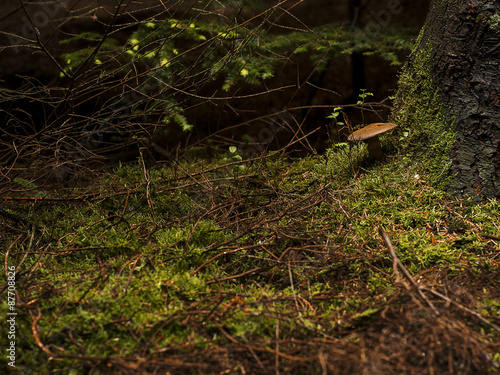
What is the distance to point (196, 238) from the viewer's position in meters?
2.76

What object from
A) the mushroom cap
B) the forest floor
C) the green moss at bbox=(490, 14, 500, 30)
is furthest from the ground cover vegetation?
the green moss at bbox=(490, 14, 500, 30)

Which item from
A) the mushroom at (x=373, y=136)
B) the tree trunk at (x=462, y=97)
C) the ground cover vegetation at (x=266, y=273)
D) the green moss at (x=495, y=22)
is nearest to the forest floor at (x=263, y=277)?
the ground cover vegetation at (x=266, y=273)

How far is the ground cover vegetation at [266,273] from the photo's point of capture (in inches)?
67.1

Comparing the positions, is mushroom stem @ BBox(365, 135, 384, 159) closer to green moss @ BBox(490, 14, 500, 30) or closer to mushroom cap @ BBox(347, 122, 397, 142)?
mushroom cap @ BBox(347, 122, 397, 142)

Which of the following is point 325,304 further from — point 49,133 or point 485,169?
point 49,133

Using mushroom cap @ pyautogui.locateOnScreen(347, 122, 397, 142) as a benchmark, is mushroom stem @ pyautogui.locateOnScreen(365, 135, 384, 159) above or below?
below

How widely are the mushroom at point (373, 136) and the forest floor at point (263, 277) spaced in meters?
0.12

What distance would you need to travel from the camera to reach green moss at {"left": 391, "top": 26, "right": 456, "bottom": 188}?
3.18m

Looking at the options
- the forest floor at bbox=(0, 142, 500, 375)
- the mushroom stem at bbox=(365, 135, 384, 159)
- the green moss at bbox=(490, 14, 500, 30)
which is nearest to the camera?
the forest floor at bbox=(0, 142, 500, 375)

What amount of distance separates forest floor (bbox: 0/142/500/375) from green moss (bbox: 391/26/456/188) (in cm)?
14

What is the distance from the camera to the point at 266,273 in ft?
7.98

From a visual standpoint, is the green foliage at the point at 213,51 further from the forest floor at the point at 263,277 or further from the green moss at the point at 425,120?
the forest floor at the point at 263,277

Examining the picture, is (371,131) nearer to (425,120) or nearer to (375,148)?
(375,148)

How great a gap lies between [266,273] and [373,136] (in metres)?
1.77
